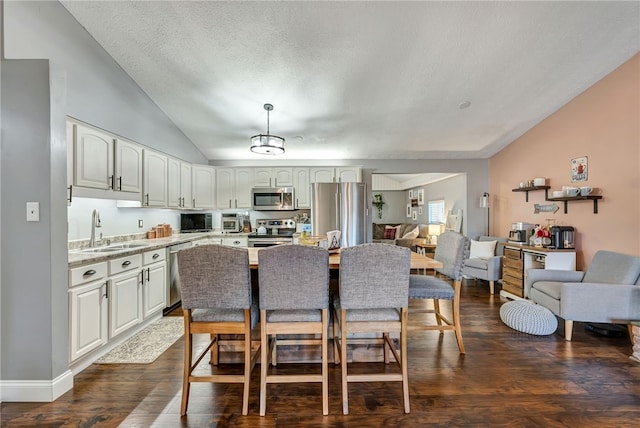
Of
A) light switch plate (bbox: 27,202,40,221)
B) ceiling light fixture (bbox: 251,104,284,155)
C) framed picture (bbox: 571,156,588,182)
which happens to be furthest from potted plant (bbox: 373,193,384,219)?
light switch plate (bbox: 27,202,40,221)

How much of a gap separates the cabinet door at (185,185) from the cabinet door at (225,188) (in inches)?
25.7

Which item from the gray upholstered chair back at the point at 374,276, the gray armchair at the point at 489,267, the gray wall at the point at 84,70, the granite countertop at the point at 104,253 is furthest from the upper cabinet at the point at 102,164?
→ the gray armchair at the point at 489,267

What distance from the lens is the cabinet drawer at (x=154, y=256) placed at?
9.82 feet

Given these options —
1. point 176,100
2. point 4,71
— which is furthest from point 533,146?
point 4,71

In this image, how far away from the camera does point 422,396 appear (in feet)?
6.34

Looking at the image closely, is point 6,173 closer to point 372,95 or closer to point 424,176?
point 372,95

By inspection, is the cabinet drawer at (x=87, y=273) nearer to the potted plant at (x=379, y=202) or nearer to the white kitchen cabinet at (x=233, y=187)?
the white kitchen cabinet at (x=233, y=187)

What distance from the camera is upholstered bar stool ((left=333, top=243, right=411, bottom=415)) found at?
1759 mm

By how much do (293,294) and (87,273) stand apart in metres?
1.74

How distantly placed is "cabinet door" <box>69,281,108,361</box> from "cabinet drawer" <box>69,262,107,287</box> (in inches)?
1.8

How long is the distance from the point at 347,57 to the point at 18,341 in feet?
12.0

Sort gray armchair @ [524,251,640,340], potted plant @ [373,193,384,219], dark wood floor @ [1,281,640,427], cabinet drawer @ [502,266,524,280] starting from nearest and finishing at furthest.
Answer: dark wood floor @ [1,281,640,427] < gray armchair @ [524,251,640,340] < cabinet drawer @ [502,266,524,280] < potted plant @ [373,193,384,219]

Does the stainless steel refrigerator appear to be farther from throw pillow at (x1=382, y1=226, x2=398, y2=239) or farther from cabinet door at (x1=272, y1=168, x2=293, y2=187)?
throw pillow at (x1=382, y1=226, x2=398, y2=239)

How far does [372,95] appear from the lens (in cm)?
370
